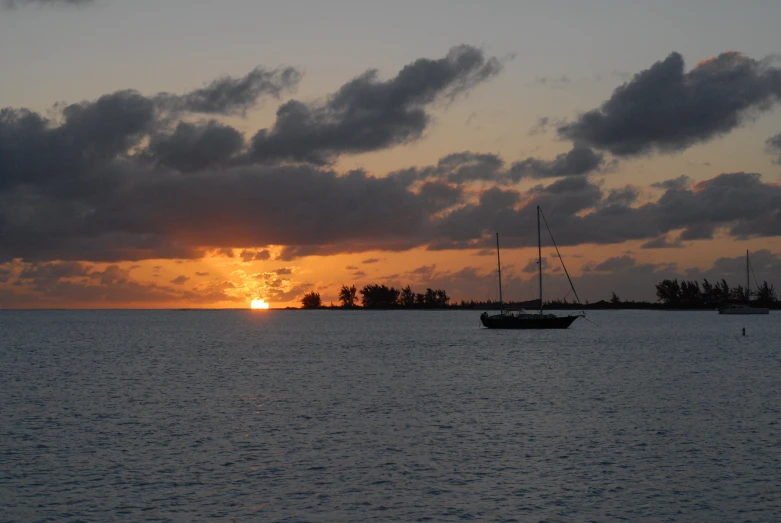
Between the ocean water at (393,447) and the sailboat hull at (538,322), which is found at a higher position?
the sailboat hull at (538,322)

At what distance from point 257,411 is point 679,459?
102 feet

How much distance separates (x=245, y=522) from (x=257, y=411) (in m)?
30.6

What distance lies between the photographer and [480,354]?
128750 mm

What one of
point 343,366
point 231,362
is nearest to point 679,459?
point 343,366

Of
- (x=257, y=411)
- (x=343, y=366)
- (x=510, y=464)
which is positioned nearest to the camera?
(x=510, y=464)

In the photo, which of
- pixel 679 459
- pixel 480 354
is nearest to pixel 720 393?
pixel 679 459

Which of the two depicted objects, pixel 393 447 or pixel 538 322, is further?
pixel 538 322

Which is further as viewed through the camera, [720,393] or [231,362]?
[231,362]

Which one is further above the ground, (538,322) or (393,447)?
(538,322)

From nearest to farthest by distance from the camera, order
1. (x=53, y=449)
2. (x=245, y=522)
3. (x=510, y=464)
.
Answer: (x=245, y=522) → (x=510, y=464) → (x=53, y=449)

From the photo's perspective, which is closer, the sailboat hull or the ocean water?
the ocean water

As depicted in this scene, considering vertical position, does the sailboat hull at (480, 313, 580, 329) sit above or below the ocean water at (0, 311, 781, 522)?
above

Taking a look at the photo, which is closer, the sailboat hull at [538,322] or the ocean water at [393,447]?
the ocean water at [393,447]

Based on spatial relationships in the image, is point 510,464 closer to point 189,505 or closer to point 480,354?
point 189,505
